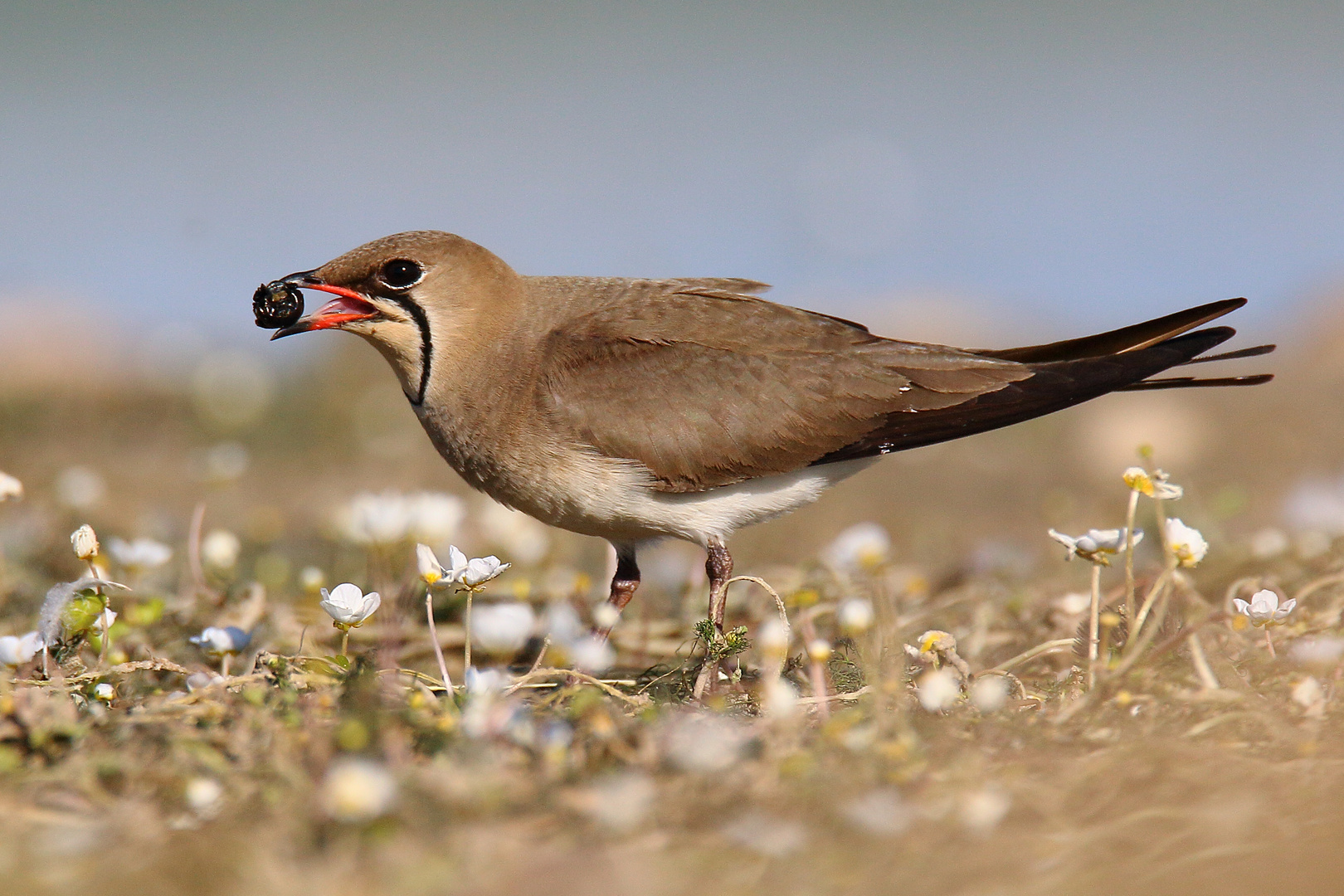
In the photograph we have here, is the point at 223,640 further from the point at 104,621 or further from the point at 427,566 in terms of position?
the point at 427,566

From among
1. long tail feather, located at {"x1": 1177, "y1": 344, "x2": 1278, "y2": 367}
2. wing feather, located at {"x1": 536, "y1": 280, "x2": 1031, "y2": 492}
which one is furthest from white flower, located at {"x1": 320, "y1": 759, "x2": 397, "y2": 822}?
long tail feather, located at {"x1": 1177, "y1": 344, "x2": 1278, "y2": 367}

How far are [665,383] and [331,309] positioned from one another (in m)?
1.22

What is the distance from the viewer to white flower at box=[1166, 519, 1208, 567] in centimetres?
296

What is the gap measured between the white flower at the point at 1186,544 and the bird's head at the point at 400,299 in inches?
93.9

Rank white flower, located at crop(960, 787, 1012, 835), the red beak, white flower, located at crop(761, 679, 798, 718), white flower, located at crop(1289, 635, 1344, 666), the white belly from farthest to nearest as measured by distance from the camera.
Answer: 1. the red beak
2. the white belly
3. white flower, located at crop(1289, 635, 1344, 666)
4. white flower, located at crop(761, 679, 798, 718)
5. white flower, located at crop(960, 787, 1012, 835)

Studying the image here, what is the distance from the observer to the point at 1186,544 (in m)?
2.98

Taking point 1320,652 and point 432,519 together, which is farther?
point 432,519

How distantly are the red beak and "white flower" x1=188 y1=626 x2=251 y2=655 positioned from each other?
1123mm

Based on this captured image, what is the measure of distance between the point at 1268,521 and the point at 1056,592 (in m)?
2.61

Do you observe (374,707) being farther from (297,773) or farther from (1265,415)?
(1265,415)

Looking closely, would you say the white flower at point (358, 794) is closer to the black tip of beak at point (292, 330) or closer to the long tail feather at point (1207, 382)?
the black tip of beak at point (292, 330)

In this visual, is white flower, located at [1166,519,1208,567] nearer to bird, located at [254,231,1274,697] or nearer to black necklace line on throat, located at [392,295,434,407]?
bird, located at [254,231,1274,697]

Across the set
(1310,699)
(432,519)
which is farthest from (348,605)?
(1310,699)

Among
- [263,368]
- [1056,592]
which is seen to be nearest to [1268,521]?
[1056,592]
